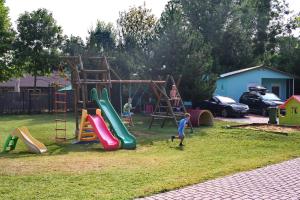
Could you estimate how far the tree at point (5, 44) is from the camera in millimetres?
34406

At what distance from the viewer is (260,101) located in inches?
1137

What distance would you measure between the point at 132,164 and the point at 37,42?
28.0 metres

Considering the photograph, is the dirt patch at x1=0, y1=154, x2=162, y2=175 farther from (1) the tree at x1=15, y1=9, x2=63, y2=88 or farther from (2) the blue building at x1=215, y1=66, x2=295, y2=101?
(1) the tree at x1=15, y1=9, x2=63, y2=88

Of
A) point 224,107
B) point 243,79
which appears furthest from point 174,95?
point 243,79

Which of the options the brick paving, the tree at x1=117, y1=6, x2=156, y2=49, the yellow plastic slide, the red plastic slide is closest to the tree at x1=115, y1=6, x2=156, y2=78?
the tree at x1=117, y1=6, x2=156, y2=49

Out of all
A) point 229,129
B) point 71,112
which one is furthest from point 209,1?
point 229,129

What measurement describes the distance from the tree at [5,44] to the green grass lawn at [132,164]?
19.9m

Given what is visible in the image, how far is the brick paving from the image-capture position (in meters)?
7.05

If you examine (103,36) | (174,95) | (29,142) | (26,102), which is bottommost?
(29,142)

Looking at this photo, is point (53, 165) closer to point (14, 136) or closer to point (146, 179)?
point (146, 179)

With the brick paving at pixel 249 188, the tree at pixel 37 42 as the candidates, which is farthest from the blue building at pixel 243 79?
the brick paving at pixel 249 188

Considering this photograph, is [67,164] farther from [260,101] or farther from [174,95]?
[260,101]

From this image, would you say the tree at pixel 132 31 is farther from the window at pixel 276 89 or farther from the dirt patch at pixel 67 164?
the dirt patch at pixel 67 164

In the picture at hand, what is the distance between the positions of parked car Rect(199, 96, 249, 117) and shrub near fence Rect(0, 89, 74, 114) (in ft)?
37.2
